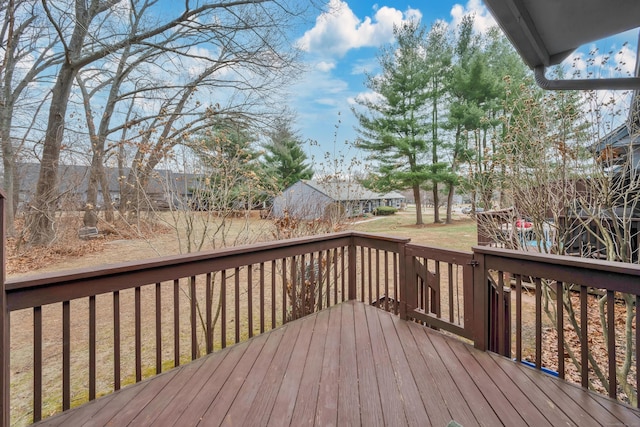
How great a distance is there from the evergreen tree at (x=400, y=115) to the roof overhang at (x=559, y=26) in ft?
33.5

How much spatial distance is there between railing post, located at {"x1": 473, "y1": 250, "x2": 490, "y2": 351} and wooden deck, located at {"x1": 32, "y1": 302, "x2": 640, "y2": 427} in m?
0.11

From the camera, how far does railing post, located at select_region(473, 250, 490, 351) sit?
2312mm

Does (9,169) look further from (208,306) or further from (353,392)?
(353,392)

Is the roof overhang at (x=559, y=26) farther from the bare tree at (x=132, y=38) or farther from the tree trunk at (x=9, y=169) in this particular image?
the tree trunk at (x=9, y=169)

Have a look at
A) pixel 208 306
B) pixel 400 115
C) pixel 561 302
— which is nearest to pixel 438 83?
pixel 400 115

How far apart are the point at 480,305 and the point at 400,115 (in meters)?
13.1

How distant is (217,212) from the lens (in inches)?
150

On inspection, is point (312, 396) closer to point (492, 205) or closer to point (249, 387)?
point (249, 387)

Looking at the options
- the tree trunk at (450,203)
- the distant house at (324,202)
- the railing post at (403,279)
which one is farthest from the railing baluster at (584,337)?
the tree trunk at (450,203)

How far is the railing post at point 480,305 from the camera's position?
7.59 ft

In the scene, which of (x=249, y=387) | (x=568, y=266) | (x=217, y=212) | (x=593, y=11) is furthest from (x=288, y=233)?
(x=593, y=11)

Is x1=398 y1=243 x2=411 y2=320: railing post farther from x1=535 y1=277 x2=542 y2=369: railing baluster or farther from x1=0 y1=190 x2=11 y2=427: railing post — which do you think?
x1=0 y1=190 x2=11 y2=427: railing post

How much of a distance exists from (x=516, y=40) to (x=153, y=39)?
7.76m

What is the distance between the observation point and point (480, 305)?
2.33m
